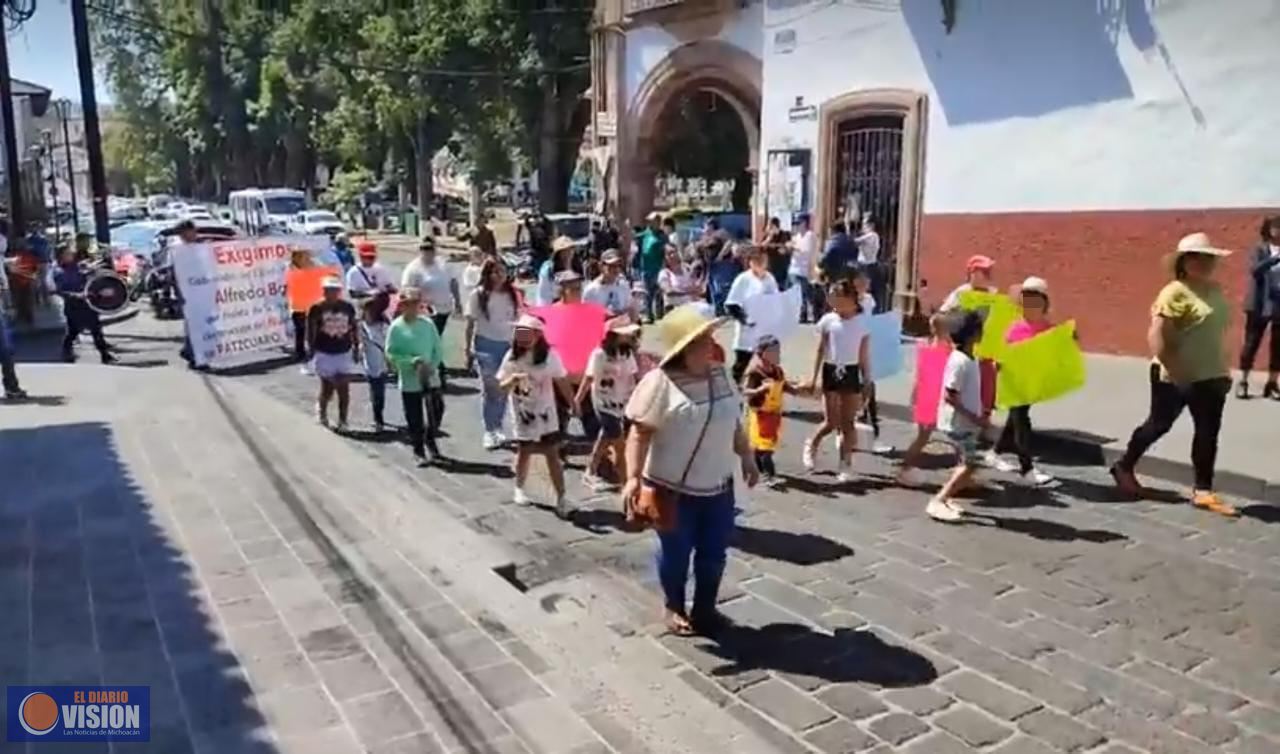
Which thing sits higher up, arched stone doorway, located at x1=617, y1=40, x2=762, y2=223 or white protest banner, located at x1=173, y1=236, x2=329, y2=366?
arched stone doorway, located at x1=617, y1=40, x2=762, y2=223

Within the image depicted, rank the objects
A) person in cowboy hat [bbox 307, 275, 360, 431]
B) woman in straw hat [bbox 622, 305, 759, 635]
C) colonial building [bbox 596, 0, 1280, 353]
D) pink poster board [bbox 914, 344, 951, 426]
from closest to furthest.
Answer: woman in straw hat [bbox 622, 305, 759, 635], pink poster board [bbox 914, 344, 951, 426], person in cowboy hat [bbox 307, 275, 360, 431], colonial building [bbox 596, 0, 1280, 353]

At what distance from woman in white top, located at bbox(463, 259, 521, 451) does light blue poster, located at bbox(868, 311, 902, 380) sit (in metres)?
3.12

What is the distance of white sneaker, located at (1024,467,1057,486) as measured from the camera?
813 centimetres

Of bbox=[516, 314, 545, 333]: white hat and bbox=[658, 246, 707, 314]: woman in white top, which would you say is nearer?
bbox=[516, 314, 545, 333]: white hat

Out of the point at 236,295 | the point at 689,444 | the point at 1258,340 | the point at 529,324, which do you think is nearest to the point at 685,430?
the point at 689,444

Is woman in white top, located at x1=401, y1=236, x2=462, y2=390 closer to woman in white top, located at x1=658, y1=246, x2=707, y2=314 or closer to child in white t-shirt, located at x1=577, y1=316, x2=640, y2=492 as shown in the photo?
woman in white top, located at x1=658, y1=246, x2=707, y2=314

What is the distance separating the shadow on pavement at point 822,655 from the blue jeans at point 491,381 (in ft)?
14.7

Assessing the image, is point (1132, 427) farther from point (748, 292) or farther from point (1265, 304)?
point (748, 292)

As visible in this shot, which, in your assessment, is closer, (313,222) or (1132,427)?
(1132,427)

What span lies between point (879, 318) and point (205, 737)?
22.5 ft

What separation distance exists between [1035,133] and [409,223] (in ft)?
130

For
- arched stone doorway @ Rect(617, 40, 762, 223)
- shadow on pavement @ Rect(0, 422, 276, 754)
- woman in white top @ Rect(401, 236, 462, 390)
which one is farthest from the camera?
arched stone doorway @ Rect(617, 40, 762, 223)

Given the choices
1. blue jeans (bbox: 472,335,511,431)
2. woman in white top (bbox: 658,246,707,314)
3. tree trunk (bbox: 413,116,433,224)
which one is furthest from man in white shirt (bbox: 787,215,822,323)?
tree trunk (bbox: 413,116,433,224)

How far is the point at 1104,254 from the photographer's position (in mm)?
12984
